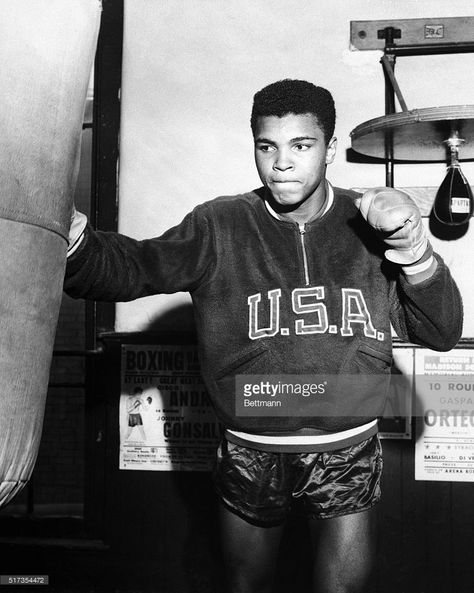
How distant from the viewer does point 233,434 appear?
6.61ft

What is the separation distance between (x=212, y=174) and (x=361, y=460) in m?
1.57

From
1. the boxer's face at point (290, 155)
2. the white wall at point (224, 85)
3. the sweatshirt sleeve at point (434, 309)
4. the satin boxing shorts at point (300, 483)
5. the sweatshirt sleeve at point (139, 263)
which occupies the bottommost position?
the satin boxing shorts at point (300, 483)

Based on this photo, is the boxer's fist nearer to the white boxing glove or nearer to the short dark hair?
the short dark hair

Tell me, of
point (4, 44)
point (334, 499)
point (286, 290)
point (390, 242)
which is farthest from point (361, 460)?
point (4, 44)

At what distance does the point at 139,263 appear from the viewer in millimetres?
1862

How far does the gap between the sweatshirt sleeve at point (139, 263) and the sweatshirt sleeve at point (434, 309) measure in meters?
0.53

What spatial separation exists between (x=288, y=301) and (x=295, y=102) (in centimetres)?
50

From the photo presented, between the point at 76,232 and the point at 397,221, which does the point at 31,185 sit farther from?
the point at 397,221

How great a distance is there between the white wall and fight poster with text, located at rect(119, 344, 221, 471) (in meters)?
0.17

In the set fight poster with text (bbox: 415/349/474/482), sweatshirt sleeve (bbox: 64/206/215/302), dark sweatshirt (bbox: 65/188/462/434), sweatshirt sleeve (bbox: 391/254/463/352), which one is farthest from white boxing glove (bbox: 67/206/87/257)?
fight poster with text (bbox: 415/349/474/482)

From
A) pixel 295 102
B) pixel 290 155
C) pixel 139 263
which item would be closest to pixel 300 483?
pixel 139 263

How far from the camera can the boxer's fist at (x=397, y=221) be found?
5.38 ft

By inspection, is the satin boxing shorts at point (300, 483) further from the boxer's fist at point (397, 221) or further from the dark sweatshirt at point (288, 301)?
the boxer's fist at point (397, 221)

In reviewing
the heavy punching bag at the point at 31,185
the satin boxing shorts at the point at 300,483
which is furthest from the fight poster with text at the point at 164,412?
the heavy punching bag at the point at 31,185
